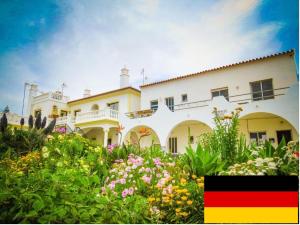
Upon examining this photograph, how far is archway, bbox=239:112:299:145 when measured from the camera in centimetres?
684

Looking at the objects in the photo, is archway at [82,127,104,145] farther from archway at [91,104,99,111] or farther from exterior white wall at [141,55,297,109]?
exterior white wall at [141,55,297,109]

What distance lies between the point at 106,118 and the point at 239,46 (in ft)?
28.1

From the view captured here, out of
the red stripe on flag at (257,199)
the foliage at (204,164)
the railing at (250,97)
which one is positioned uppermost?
the railing at (250,97)

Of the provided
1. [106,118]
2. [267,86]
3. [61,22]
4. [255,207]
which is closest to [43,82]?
[61,22]

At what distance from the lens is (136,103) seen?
11.9 metres

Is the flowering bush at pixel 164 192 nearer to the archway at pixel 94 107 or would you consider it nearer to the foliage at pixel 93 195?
the foliage at pixel 93 195

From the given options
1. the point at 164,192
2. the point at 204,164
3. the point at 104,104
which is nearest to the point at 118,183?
the point at 164,192

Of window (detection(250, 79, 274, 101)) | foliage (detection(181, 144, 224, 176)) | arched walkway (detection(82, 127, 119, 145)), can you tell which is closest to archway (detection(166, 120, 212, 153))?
window (detection(250, 79, 274, 101))

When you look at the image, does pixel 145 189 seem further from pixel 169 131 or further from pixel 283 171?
pixel 169 131

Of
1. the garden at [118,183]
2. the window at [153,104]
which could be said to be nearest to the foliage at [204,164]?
the garden at [118,183]

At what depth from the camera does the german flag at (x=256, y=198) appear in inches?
81.7

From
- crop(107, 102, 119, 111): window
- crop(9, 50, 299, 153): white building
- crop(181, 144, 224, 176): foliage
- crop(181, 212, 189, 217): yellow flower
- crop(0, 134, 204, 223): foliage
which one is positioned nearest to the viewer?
crop(0, 134, 204, 223): foliage

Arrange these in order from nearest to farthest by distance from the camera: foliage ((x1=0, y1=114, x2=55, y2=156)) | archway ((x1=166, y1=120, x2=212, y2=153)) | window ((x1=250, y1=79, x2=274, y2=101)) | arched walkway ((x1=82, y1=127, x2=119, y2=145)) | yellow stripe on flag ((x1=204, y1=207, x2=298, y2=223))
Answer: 1. yellow stripe on flag ((x1=204, y1=207, x2=298, y2=223))
2. foliage ((x1=0, y1=114, x2=55, y2=156))
3. window ((x1=250, y1=79, x2=274, y2=101))
4. archway ((x1=166, y1=120, x2=212, y2=153))
5. arched walkway ((x1=82, y1=127, x2=119, y2=145))

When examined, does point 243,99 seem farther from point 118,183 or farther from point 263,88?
point 118,183
